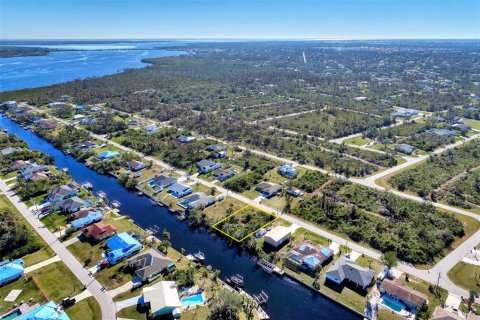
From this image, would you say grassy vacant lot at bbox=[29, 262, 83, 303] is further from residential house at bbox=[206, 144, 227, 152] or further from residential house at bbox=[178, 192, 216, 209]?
residential house at bbox=[206, 144, 227, 152]

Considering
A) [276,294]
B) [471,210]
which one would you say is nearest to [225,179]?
[276,294]

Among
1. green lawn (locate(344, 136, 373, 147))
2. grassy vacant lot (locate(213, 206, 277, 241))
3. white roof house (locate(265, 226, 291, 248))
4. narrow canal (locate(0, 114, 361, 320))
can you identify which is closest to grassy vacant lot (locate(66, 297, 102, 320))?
narrow canal (locate(0, 114, 361, 320))

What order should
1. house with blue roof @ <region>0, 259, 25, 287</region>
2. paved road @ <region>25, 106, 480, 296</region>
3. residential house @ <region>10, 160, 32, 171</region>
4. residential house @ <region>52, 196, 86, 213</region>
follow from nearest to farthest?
1. house with blue roof @ <region>0, 259, 25, 287</region>
2. paved road @ <region>25, 106, 480, 296</region>
3. residential house @ <region>52, 196, 86, 213</region>
4. residential house @ <region>10, 160, 32, 171</region>

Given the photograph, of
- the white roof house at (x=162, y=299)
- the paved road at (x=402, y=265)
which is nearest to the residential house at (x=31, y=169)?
the paved road at (x=402, y=265)

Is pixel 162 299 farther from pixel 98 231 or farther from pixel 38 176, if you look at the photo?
pixel 38 176

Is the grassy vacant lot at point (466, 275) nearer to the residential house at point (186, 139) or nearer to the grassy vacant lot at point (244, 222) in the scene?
the grassy vacant lot at point (244, 222)

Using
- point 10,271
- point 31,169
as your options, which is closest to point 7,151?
point 31,169
